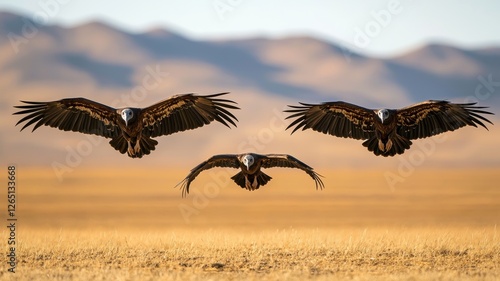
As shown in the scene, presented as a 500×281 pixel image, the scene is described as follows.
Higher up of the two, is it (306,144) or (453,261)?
(306,144)

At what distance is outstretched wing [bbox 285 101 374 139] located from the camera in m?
20.2

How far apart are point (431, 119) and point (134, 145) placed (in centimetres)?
673

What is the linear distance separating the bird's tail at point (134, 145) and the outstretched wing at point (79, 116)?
344 millimetres

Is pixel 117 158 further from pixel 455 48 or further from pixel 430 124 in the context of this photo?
pixel 455 48

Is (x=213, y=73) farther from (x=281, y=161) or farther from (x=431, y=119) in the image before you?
(x=281, y=161)

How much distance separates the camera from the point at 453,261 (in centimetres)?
1791

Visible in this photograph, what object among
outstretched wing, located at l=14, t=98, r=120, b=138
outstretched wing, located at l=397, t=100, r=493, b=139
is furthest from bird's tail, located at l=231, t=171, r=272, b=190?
outstretched wing, located at l=397, t=100, r=493, b=139

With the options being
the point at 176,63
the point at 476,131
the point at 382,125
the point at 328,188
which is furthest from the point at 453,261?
the point at 176,63

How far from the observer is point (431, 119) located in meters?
19.8

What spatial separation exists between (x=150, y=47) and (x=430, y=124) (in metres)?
155

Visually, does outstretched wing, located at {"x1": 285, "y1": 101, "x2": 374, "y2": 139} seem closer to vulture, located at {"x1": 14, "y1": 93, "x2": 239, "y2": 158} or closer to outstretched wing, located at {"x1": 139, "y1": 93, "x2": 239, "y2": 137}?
outstretched wing, located at {"x1": 139, "y1": 93, "x2": 239, "y2": 137}

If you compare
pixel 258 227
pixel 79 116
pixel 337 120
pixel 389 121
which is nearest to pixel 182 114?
pixel 79 116

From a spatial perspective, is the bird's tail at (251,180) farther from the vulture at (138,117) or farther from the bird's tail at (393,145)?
the bird's tail at (393,145)

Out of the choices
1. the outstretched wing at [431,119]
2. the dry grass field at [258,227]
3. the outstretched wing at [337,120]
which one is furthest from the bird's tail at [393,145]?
the dry grass field at [258,227]
